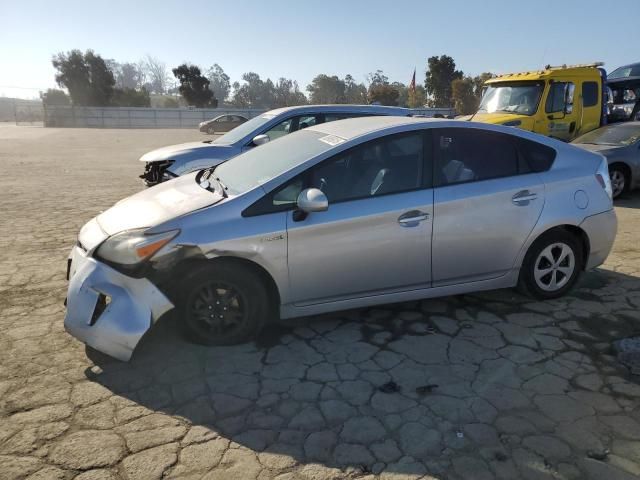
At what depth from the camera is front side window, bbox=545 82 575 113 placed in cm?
1006

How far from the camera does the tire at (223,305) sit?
336 centimetres

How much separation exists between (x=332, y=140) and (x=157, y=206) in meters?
1.43

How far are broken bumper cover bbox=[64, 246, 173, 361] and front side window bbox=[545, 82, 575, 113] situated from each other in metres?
9.45

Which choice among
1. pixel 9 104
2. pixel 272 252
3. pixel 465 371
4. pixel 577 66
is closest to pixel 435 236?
pixel 465 371

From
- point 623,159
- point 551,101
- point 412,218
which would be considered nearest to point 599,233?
point 412,218

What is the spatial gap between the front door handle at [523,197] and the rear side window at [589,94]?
8.15m

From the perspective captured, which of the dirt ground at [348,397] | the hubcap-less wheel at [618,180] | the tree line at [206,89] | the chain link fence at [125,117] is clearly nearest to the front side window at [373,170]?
the dirt ground at [348,397]

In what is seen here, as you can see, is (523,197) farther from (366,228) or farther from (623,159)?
(623,159)

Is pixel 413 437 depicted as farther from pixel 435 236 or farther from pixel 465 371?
pixel 435 236

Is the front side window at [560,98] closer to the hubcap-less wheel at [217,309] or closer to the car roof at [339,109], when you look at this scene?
the car roof at [339,109]

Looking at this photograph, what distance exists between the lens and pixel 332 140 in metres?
3.87

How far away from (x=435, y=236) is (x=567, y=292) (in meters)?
1.59

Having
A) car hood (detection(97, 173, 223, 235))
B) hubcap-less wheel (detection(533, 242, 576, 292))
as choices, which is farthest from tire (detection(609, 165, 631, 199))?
car hood (detection(97, 173, 223, 235))

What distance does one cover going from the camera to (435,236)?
3.71 meters
